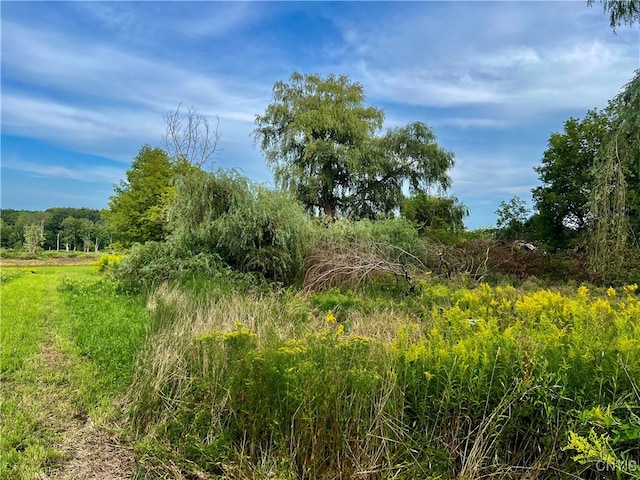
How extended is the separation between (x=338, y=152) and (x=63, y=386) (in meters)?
17.8

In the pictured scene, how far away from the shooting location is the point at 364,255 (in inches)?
334

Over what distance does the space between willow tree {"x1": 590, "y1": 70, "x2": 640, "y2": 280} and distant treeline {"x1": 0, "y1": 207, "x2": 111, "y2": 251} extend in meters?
55.7

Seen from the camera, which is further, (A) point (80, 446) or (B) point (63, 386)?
(B) point (63, 386)

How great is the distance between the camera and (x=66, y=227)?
58594 mm

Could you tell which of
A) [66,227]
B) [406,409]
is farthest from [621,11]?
[66,227]

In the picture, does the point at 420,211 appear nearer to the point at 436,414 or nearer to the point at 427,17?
the point at 427,17

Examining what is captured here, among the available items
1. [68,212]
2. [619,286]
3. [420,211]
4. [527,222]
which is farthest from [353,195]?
[68,212]

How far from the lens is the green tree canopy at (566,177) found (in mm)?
17328

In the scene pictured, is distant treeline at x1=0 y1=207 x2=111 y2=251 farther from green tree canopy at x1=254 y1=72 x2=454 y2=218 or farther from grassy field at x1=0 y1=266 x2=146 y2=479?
grassy field at x1=0 y1=266 x2=146 y2=479

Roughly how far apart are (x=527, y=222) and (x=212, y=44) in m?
16.9

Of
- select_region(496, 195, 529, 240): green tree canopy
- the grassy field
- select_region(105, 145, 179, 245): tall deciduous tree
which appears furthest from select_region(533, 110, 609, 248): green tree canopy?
the grassy field

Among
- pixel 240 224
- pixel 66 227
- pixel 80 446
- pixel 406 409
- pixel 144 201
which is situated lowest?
pixel 80 446

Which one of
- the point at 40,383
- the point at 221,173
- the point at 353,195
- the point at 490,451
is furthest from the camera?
the point at 353,195

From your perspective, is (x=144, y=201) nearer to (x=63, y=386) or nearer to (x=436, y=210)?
(x=436, y=210)
